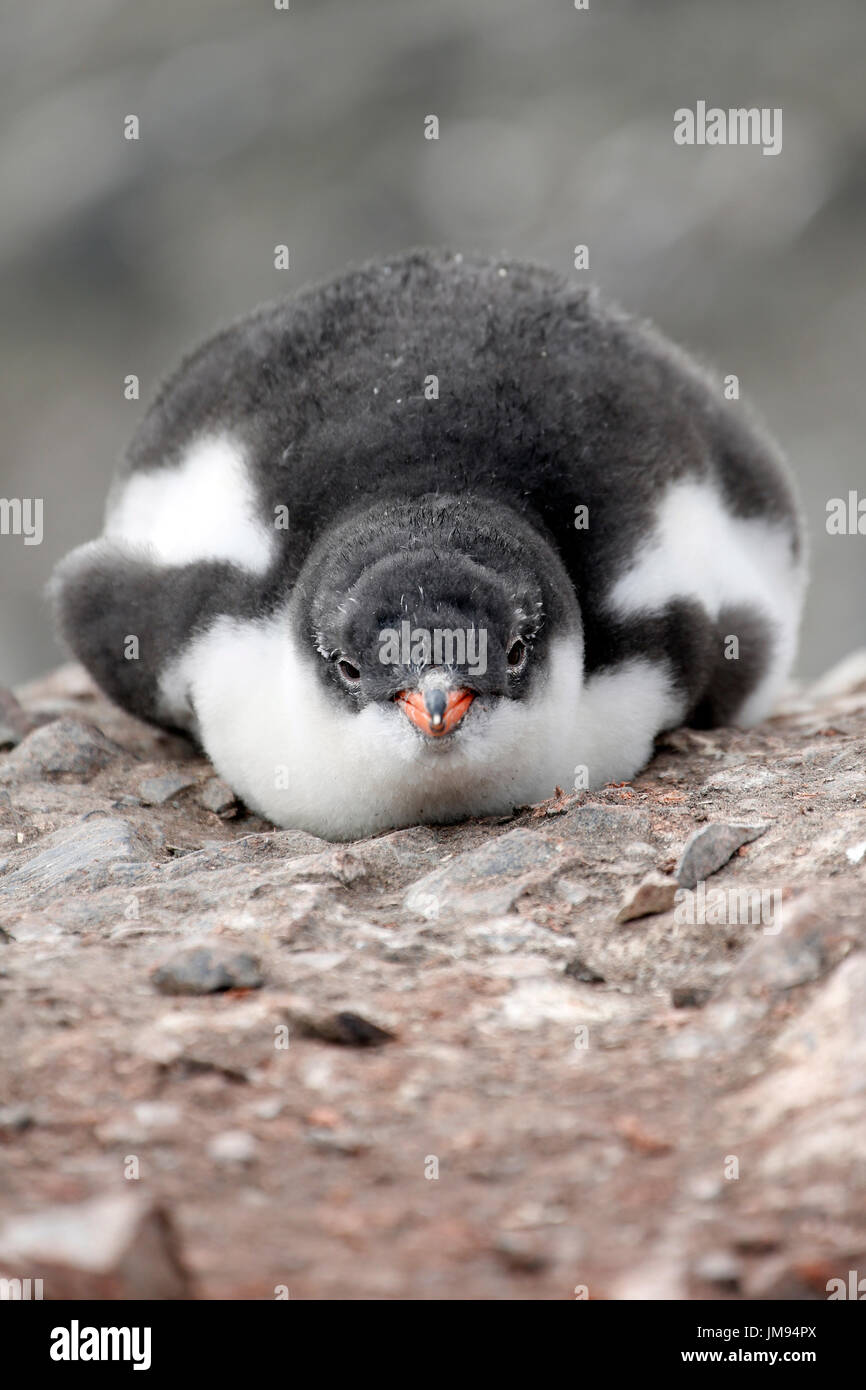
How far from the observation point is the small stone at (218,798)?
5.60 meters

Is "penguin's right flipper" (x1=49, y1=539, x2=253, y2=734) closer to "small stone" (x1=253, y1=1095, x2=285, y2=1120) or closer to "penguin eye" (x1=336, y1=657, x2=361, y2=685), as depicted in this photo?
"penguin eye" (x1=336, y1=657, x2=361, y2=685)

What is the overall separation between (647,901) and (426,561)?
1349 millimetres

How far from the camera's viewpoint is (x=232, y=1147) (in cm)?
285

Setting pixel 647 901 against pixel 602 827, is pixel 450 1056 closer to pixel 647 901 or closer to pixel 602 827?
pixel 647 901

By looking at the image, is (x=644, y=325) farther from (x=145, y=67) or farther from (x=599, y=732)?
(x=145, y=67)

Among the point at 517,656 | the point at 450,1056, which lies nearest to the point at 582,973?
the point at 450,1056

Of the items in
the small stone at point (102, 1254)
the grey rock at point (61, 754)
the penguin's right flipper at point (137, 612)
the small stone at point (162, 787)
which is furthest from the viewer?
the grey rock at point (61, 754)

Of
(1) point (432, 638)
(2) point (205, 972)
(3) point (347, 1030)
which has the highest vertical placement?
(1) point (432, 638)

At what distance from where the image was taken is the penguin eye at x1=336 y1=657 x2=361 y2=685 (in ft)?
15.9

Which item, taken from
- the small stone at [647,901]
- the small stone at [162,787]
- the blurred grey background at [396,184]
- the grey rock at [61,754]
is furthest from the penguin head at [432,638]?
the blurred grey background at [396,184]

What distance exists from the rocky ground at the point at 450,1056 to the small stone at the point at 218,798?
64cm

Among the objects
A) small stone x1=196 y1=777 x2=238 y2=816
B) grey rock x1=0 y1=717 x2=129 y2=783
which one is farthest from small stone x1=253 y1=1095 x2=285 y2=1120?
grey rock x1=0 y1=717 x2=129 y2=783

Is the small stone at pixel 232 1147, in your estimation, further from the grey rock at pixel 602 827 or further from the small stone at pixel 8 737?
the small stone at pixel 8 737

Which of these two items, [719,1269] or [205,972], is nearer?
[719,1269]
